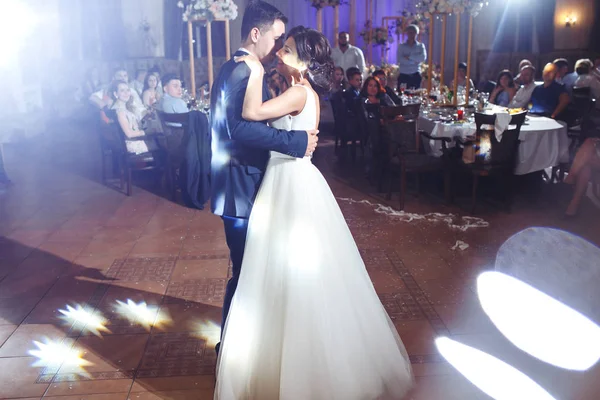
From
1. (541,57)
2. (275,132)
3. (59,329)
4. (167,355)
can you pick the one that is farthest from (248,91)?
(541,57)

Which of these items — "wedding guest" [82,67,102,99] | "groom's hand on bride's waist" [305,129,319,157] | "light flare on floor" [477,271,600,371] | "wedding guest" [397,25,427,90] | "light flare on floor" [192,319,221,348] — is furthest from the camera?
"wedding guest" [82,67,102,99]

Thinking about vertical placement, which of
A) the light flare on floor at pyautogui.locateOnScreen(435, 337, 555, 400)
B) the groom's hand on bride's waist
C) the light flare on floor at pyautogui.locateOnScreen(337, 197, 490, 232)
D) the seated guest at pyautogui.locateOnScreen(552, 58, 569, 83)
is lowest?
the light flare on floor at pyautogui.locateOnScreen(337, 197, 490, 232)

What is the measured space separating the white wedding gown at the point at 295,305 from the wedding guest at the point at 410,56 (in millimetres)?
7480

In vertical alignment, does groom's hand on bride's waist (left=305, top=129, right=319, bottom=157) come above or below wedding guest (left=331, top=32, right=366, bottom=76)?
below

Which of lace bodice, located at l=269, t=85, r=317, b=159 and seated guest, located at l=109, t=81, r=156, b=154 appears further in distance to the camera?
seated guest, located at l=109, t=81, r=156, b=154

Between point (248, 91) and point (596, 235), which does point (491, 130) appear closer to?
point (596, 235)

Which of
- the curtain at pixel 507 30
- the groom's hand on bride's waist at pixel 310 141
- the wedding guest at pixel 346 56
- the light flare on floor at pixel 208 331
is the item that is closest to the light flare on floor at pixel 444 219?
the light flare on floor at pixel 208 331

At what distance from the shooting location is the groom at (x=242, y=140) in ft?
6.97

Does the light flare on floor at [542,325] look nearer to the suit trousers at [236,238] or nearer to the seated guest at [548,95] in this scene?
the suit trousers at [236,238]

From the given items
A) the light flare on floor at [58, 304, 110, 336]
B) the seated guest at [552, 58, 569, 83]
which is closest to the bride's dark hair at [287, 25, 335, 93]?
the light flare on floor at [58, 304, 110, 336]

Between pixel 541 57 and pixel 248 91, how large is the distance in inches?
460

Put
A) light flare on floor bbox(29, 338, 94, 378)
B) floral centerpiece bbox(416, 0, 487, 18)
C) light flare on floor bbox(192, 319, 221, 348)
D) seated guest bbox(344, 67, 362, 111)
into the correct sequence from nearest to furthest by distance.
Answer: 1. light flare on floor bbox(29, 338, 94, 378)
2. light flare on floor bbox(192, 319, 221, 348)
3. floral centerpiece bbox(416, 0, 487, 18)
4. seated guest bbox(344, 67, 362, 111)

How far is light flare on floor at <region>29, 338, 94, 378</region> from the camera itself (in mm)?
2695

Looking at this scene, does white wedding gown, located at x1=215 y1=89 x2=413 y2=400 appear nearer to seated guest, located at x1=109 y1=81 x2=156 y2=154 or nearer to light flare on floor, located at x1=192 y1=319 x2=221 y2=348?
light flare on floor, located at x1=192 y1=319 x2=221 y2=348
